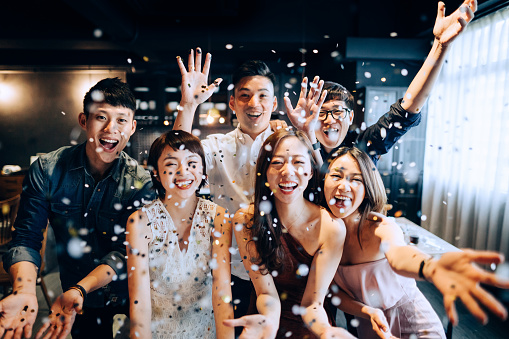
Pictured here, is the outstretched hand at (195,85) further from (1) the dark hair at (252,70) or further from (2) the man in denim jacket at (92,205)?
(2) the man in denim jacket at (92,205)

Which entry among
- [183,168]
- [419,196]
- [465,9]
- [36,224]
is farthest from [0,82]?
[419,196]

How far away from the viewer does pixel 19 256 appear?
131cm

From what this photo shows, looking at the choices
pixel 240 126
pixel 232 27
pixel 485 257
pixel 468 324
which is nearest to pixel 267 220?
pixel 240 126

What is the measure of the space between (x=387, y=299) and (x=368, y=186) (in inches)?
20.2

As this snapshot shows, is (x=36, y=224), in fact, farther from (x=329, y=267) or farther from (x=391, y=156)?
(x=391, y=156)

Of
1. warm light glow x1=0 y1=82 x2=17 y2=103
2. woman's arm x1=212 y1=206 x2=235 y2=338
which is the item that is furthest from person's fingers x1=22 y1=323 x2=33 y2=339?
warm light glow x1=0 y1=82 x2=17 y2=103

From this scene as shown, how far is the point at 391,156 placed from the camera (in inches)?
156

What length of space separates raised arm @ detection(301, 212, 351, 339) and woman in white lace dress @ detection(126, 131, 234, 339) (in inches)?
13.0

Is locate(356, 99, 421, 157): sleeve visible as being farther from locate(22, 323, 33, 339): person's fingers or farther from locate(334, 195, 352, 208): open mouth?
locate(22, 323, 33, 339): person's fingers

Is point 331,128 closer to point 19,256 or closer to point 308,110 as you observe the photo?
point 308,110

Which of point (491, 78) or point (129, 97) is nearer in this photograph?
point (129, 97)

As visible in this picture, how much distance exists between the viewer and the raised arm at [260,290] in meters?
1.14

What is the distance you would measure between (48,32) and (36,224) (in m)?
4.17

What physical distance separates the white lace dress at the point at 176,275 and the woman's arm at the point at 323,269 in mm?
443
